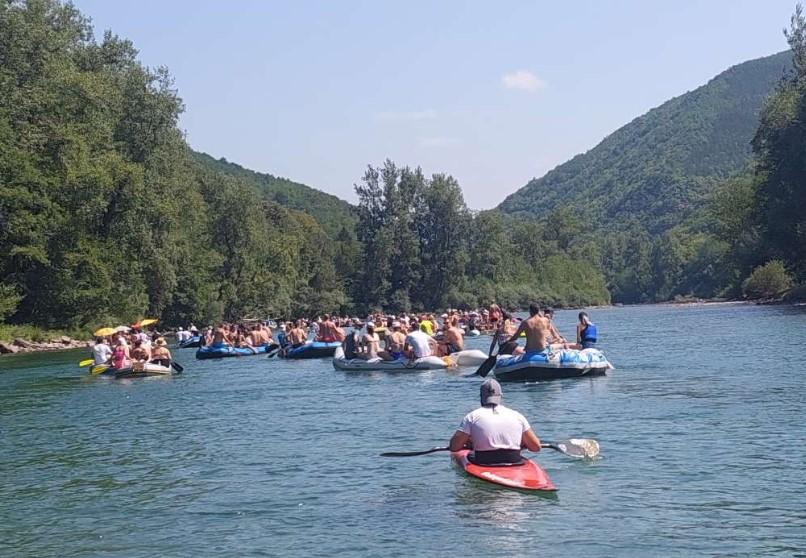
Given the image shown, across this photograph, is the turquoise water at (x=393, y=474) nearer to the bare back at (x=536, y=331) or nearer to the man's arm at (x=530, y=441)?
the man's arm at (x=530, y=441)

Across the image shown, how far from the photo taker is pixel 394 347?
2939 cm

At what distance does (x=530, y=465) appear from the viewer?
12.3m

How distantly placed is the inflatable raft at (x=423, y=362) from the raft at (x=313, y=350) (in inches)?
269

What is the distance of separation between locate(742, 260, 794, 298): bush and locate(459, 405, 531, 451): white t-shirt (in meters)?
70.5

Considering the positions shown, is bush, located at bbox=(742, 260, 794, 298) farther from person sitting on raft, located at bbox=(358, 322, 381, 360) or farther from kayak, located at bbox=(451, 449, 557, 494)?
kayak, located at bbox=(451, 449, 557, 494)

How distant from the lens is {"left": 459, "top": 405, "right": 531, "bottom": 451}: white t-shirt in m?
12.3

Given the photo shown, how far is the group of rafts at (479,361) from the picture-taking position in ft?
76.8

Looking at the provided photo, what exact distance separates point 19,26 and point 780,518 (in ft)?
163

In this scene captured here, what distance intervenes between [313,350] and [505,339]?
426 inches

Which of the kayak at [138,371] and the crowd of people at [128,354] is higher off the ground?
the crowd of people at [128,354]

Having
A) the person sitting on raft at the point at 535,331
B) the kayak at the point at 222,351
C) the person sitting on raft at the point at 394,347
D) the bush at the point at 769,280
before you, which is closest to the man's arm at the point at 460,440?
the person sitting on raft at the point at 535,331

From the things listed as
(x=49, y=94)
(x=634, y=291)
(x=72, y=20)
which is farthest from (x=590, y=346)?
(x=634, y=291)

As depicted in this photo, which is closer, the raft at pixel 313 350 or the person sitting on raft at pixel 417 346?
the person sitting on raft at pixel 417 346

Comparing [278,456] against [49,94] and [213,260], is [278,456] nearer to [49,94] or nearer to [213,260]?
[49,94]
